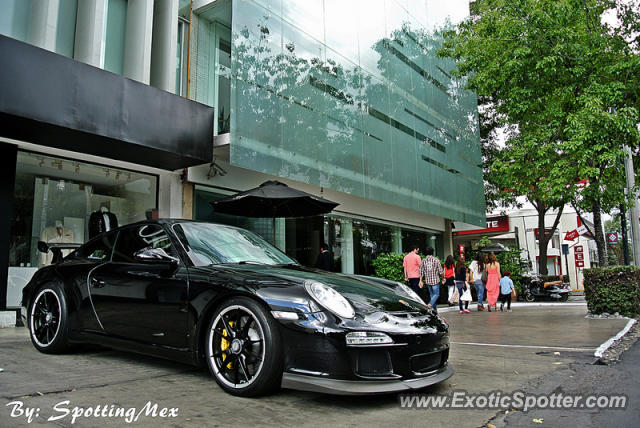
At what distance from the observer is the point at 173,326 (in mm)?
3422

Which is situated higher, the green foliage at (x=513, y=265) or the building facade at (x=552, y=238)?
the building facade at (x=552, y=238)

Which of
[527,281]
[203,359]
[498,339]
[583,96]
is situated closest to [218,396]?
[203,359]

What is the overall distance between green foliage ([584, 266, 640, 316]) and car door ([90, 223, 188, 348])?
9.27 metres

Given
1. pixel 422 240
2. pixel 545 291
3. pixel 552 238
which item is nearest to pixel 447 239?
pixel 422 240

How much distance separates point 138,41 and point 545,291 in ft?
54.9

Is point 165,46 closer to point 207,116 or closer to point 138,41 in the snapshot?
point 138,41

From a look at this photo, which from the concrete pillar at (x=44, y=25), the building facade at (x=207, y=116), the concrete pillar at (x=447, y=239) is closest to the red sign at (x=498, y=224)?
the concrete pillar at (x=447, y=239)

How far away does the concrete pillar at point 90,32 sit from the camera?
8609 millimetres

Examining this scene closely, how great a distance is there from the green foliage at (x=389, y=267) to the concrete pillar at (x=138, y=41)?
8310 millimetres

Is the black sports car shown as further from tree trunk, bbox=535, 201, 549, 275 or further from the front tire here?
tree trunk, bbox=535, 201, 549, 275

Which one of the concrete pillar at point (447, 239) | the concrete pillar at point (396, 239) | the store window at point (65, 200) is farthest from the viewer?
the concrete pillar at point (447, 239)

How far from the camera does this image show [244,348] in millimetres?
3033

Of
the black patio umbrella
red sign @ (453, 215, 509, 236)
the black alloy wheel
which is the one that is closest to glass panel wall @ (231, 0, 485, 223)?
the black patio umbrella

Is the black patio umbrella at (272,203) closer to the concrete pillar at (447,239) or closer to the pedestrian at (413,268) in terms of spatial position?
the pedestrian at (413,268)
